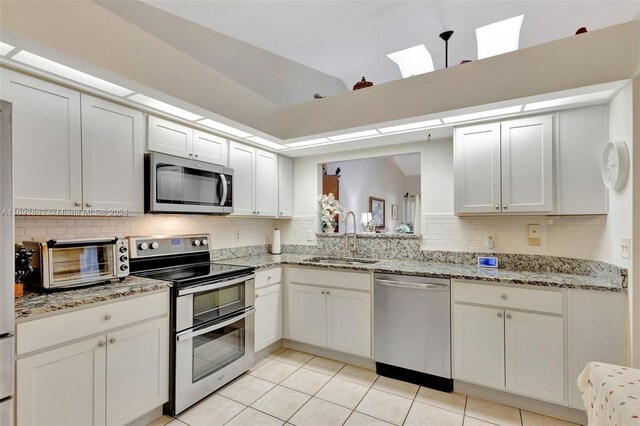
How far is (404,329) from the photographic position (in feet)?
8.29

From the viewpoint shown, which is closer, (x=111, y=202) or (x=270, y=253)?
(x=111, y=202)

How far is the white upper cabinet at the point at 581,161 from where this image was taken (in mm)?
2164

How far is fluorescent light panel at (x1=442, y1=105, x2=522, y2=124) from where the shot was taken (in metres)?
2.24

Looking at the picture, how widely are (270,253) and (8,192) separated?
272 cm

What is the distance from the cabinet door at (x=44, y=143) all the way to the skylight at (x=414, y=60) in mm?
2335

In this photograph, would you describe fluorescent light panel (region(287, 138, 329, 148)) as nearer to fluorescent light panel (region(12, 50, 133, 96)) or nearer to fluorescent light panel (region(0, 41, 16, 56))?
fluorescent light panel (region(12, 50, 133, 96))

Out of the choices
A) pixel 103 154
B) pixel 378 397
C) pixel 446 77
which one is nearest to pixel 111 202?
pixel 103 154

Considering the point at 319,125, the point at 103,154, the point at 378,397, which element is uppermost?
the point at 319,125

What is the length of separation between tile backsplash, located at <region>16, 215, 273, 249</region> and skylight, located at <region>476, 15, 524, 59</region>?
9.23 feet

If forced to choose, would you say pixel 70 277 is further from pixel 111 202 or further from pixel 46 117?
pixel 46 117

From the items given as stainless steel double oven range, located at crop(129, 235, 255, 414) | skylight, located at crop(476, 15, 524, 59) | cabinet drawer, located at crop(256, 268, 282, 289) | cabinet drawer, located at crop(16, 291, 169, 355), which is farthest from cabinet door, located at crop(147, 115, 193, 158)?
skylight, located at crop(476, 15, 524, 59)

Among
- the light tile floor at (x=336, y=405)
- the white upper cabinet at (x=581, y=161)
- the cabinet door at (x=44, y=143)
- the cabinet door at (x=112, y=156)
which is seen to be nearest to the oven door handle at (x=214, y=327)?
the light tile floor at (x=336, y=405)

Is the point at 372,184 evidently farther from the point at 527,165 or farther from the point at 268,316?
the point at 268,316

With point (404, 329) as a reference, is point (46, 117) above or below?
above
